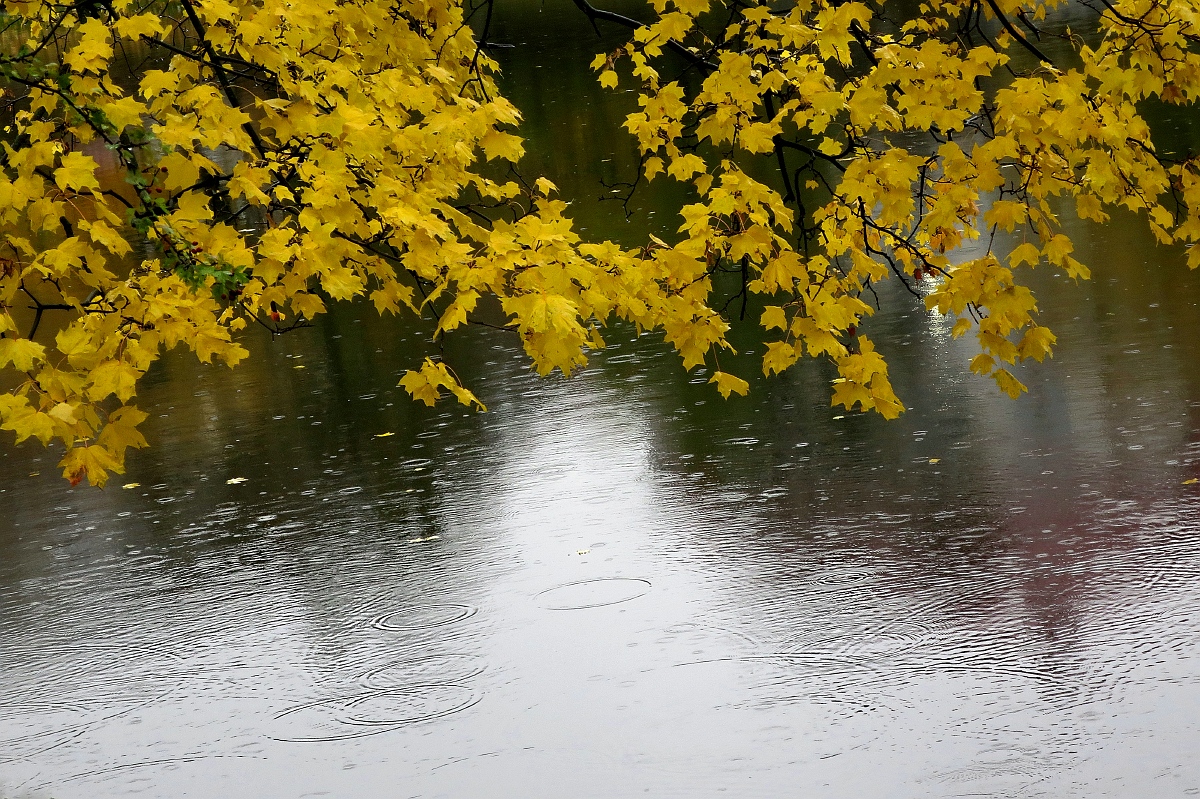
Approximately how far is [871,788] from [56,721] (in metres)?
3.40

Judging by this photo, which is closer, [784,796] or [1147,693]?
[784,796]

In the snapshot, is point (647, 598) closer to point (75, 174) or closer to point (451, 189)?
point (451, 189)

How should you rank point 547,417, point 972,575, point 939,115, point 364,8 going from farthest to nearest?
point 547,417 < point 972,575 < point 364,8 < point 939,115

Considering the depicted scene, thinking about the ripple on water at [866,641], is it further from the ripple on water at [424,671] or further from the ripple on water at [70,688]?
the ripple on water at [70,688]

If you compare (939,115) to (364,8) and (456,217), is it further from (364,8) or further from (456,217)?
(364,8)

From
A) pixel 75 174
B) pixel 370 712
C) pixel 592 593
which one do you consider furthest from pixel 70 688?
pixel 75 174

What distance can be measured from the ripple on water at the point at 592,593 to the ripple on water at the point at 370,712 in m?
0.88

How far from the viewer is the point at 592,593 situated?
688cm

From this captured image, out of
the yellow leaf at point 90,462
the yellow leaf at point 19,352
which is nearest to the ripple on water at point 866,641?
the yellow leaf at point 90,462

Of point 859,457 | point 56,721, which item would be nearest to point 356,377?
point 859,457

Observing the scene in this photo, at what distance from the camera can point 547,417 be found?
10383mm

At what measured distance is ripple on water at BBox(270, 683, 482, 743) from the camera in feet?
18.9

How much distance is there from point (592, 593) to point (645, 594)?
0.26m

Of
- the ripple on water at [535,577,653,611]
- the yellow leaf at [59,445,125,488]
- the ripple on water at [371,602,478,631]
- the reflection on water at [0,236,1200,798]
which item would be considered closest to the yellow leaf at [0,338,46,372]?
the yellow leaf at [59,445,125,488]
